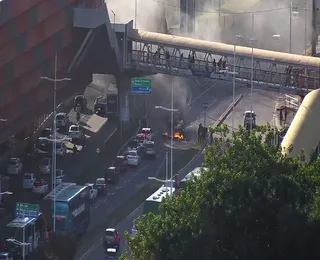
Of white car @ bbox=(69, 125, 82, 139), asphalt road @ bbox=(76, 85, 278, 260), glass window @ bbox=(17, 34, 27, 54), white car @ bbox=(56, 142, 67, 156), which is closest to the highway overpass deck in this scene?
asphalt road @ bbox=(76, 85, 278, 260)

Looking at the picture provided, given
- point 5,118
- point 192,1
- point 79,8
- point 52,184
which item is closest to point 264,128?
point 52,184

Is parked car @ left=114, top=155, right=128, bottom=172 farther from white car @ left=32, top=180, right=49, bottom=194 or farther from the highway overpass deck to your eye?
the highway overpass deck

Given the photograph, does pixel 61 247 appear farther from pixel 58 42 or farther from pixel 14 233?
pixel 58 42

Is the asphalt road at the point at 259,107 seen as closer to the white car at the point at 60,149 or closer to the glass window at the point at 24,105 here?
the white car at the point at 60,149

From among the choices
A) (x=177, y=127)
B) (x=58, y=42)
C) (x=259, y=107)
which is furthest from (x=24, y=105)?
(x=259, y=107)

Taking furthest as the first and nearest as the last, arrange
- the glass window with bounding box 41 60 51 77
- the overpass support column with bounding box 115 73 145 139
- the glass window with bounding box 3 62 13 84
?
1. the overpass support column with bounding box 115 73 145 139
2. the glass window with bounding box 41 60 51 77
3. the glass window with bounding box 3 62 13 84

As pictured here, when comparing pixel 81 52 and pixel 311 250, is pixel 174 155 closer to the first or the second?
pixel 81 52

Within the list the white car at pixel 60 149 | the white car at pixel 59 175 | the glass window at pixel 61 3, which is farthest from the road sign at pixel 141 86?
the white car at pixel 59 175
